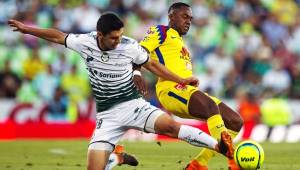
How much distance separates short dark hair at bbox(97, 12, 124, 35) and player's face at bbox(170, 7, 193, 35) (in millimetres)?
2426

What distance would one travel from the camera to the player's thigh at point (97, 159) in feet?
31.3

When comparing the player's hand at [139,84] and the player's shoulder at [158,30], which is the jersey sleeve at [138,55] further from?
the player's shoulder at [158,30]

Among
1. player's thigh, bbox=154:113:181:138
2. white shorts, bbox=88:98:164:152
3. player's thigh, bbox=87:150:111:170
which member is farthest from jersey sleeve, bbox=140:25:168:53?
player's thigh, bbox=87:150:111:170

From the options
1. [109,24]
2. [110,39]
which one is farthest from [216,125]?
[109,24]

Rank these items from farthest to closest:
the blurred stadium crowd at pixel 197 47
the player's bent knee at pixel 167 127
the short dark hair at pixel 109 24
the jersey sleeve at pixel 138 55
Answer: the blurred stadium crowd at pixel 197 47 < the jersey sleeve at pixel 138 55 < the player's bent knee at pixel 167 127 < the short dark hair at pixel 109 24

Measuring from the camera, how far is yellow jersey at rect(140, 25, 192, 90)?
11.1m

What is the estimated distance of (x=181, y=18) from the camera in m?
11.6

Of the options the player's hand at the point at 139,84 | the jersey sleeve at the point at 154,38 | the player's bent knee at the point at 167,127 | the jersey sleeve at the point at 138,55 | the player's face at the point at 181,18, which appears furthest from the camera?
the player's face at the point at 181,18

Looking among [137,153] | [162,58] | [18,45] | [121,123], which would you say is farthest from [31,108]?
[121,123]

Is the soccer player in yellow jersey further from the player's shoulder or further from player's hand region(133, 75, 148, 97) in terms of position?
player's hand region(133, 75, 148, 97)

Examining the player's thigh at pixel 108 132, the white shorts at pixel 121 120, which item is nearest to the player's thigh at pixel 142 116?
the white shorts at pixel 121 120

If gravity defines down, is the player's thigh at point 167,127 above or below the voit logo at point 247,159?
above

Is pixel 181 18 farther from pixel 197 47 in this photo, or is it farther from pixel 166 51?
pixel 197 47

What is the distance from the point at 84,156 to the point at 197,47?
29.6ft
